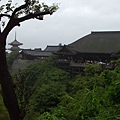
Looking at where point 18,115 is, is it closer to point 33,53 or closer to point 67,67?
point 67,67

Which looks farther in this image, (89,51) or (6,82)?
(89,51)

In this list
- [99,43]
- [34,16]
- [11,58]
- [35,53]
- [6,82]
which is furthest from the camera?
[35,53]

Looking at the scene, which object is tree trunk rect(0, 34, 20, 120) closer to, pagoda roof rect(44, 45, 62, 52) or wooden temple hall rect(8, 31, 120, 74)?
wooden temple hall rect(8, 31, 120, 74)

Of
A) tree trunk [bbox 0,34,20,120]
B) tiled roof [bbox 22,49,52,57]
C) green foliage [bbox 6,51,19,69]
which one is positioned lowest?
tree trunk [bbox 0,34,20,120]

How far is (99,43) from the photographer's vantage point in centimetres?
2191

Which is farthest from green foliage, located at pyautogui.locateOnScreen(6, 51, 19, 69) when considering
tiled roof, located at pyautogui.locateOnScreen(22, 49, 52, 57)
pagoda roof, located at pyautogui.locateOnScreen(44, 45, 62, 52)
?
pagoda roof, located at pyautogui.locateOnScreen(44, 45, 62, 52)

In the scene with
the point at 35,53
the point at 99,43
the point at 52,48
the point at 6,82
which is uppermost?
the point at 52,48

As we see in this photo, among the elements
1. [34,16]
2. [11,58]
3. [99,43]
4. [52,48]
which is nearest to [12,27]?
[34,16]

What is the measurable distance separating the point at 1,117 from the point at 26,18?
5.40 meters

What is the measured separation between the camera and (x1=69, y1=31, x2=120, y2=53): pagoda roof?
20.5 m

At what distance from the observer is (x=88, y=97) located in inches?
100

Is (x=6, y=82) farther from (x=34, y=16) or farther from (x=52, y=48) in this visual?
(x=52, y=48)

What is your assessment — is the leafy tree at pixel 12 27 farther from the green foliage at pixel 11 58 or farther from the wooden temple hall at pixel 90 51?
the green foliage at pixel 11 58

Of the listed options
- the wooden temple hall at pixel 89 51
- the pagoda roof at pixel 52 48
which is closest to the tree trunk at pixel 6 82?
the wooden temple hall at pixel 89 51
